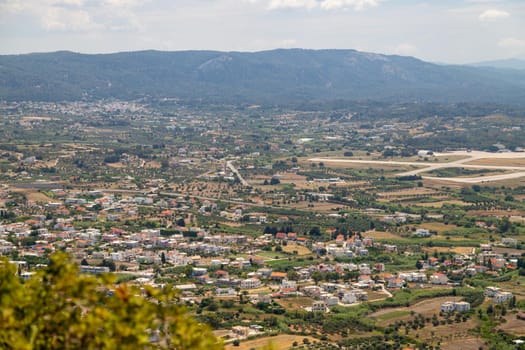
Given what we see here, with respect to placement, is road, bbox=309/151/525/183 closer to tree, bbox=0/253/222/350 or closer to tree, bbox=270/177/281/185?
tree, bbox=270/177/281/185

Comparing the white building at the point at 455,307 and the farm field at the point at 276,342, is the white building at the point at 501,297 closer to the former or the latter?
the white building at the point at 455,307

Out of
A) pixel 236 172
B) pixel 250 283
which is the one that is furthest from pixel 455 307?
pixel 236 172

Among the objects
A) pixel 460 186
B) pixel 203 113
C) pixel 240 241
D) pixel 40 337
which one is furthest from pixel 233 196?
pixel 203 113

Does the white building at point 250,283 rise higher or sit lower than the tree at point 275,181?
lower

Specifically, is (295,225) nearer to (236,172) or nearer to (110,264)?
(110,264)

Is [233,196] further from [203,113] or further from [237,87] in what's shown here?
[237,87]

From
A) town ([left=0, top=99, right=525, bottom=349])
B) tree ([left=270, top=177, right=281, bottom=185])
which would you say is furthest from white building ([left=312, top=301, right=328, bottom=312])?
tree ([left=270, top=177, right=281, bottom=185])

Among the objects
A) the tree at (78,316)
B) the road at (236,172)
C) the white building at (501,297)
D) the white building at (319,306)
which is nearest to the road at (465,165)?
the road at (236,172)

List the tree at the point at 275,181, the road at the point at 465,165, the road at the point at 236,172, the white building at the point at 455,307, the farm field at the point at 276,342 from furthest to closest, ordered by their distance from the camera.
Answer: the road at the point at 465,165 < the road at the point at 236,172 < the tree at the point at 275,181 < the white building at the point at 455,307 < the farm field at the point at 276,342
